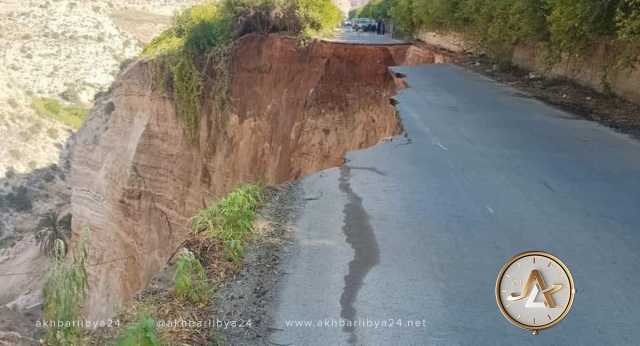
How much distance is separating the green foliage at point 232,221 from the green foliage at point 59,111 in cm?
5353

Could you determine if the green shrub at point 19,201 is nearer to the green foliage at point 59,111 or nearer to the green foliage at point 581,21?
the green foliage at point 59,111

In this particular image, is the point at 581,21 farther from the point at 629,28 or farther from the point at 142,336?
the point at 142,336

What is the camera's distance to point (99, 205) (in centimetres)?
1953

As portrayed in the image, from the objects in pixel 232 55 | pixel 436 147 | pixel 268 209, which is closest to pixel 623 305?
pixel 268 209

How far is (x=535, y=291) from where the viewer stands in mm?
2604

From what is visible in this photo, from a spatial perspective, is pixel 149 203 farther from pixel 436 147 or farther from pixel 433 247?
pixel 433 247

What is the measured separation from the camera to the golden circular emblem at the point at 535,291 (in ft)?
8.68

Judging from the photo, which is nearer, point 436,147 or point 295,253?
point 295,253

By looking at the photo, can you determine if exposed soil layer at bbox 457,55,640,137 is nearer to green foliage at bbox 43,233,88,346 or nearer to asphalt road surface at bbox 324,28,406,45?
asphalt road surface at bbox 324,28,406,45

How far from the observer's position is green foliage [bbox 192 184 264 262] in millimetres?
4061

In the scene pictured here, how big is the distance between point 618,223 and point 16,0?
257ft

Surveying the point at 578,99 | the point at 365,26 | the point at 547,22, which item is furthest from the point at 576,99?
the point at 365,26

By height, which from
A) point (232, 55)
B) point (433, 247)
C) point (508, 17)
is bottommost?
point (433, 247)

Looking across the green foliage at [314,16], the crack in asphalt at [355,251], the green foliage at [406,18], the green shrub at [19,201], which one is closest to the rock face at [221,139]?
the green foliage at [314,16]
